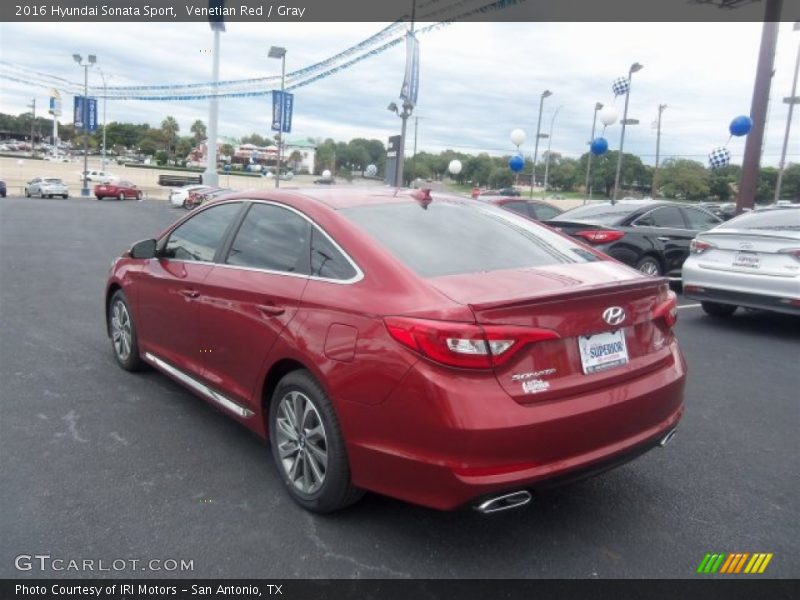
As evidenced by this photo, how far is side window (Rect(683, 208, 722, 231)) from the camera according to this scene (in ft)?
35.0

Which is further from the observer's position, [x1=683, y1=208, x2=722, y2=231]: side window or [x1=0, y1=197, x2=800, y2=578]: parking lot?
Result: [x1=683, y1=208, x2=722, y2=231]: side window

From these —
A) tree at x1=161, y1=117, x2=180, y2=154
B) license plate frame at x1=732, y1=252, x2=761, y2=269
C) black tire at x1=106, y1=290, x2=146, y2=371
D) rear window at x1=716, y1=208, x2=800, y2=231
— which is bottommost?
black tire at x1=106, y1=290, x2=146, y2=371

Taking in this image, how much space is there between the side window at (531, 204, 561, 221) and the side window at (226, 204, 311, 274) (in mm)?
8485

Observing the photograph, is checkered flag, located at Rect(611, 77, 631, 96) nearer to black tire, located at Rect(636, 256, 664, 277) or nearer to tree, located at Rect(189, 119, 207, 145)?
black tire, located at Rect(636, 256, 664, 277)

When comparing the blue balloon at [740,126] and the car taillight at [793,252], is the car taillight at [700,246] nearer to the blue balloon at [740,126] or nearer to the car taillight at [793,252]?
the car taillight at [793,252]

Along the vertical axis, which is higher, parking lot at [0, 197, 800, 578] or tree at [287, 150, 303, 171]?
tree at [287, 150, 303, 171]

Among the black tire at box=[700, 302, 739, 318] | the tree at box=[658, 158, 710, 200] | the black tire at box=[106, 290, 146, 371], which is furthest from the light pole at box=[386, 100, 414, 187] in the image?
the tree at box=[658, 158, 710, 200]

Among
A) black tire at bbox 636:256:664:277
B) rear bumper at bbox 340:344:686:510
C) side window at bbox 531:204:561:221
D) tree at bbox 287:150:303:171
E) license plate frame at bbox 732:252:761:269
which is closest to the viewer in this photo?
rear bumper at bbox 340:344:686:510

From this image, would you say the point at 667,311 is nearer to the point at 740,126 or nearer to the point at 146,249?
the point at 146,249

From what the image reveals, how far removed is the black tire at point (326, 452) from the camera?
115 inches

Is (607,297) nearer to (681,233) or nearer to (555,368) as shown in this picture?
(555,368)

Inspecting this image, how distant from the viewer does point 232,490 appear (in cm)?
340
